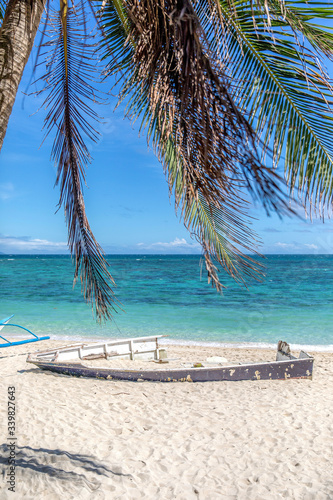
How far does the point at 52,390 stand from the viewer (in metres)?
7.14

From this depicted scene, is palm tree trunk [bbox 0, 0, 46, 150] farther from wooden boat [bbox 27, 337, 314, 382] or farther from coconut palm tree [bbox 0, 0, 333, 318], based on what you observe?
wooden boat [bbox 27, 337, 314, 382]

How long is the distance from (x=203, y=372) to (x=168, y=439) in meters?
2.59

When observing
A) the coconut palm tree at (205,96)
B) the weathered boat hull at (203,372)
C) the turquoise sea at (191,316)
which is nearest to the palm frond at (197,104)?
the coconut palm tree at (205,96)

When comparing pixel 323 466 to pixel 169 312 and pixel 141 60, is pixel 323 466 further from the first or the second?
pixel 169 312

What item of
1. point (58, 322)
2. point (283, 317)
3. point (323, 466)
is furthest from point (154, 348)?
point (283, 317)

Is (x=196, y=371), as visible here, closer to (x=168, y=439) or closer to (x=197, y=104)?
(x=168, y=439)

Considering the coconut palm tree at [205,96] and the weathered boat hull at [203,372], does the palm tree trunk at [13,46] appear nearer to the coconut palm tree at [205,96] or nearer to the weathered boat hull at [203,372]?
the coconut palm tree at [205,96]

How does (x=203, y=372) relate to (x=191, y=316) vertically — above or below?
above

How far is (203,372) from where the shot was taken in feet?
25.2

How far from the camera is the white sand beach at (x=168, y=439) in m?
3.98

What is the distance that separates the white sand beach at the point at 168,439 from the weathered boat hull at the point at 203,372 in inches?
5.7

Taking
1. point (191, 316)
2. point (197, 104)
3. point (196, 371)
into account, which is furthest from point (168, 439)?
point (191, 316)

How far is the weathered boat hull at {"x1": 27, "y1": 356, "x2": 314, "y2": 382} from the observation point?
759cm

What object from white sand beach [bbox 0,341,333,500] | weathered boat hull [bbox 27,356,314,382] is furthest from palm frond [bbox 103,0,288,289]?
weathered boat hull [bbox 27,356,314,382]
